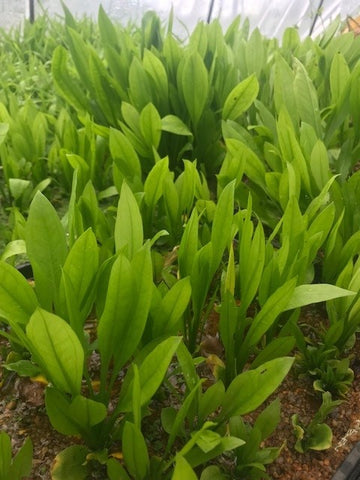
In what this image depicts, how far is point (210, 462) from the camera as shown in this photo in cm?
70

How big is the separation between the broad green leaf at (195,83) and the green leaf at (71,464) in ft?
2.95

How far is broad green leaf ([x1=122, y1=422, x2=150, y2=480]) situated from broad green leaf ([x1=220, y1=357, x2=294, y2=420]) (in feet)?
0.41

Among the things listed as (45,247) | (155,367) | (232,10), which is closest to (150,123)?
(45,247)

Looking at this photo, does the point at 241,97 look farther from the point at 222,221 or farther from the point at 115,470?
the point at 115,470

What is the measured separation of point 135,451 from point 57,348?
154 millimetres

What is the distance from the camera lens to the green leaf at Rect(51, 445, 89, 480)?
0.64 m

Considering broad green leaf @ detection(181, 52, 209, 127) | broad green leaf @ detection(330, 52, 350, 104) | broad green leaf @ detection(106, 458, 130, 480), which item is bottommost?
broad green leaf @ detection(106, 458, 130, 480)

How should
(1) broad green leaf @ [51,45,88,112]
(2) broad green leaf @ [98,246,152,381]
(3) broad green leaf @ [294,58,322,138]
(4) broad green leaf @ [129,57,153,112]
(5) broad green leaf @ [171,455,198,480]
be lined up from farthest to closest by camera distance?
1. (1) broad green leaf @ [51,45,88,112]
2. (4) broad green leaf @ [129,57,153,112]
3. (3) broad green leaf @ [294,58,322,138]
4. (2) broad green leaf @ [98,246,152,381]
5. (5) broad green leaf @ [171,455,198,480]

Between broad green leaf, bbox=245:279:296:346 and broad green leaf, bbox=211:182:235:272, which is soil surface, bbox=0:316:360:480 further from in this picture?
broad green leaf, bbox=211:182:235:272

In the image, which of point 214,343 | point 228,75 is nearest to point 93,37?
point 228,75

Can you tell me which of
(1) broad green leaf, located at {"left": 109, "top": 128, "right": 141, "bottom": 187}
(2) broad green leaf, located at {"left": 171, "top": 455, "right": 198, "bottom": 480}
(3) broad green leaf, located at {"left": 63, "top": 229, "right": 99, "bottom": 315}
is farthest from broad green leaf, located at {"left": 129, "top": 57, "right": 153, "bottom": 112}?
(2) broad green leaf, located at {"left": 171, "top": 455, "right": 198, "bottom": 480}

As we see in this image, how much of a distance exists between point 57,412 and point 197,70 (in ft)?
3.05

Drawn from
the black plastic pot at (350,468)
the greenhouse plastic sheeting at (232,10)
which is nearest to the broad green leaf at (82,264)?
the black plastic pot at (350,468)

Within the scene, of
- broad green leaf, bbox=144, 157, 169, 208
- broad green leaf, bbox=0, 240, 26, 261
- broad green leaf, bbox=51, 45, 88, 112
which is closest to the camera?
broad green leaf, bbox=0, 240, 26, 261
